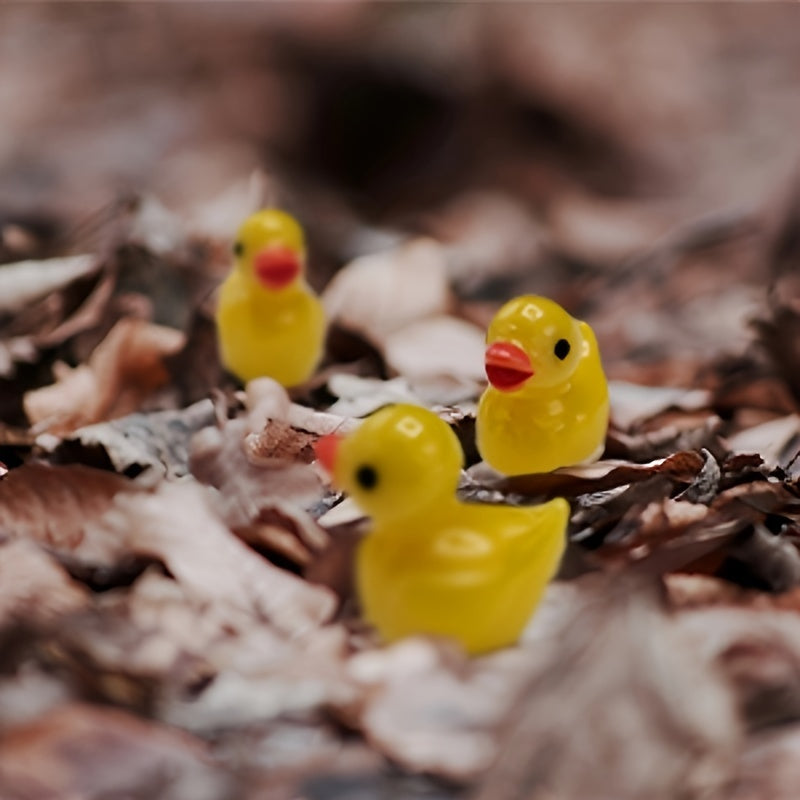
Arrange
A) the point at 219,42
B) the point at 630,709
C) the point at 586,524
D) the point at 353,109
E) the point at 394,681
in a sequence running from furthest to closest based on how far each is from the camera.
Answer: the point at 219,42
the point at 353,109
the point at 586,524
the point at 394,681
the point at 630,709

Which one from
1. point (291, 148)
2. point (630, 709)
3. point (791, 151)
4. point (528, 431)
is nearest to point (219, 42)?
point (291, 148)

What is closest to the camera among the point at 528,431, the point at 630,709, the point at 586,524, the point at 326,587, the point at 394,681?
the point at 630,709

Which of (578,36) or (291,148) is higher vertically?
(578,36)

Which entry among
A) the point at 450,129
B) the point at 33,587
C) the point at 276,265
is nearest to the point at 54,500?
the point at 33,587

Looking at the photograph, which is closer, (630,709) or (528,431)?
(630,709)

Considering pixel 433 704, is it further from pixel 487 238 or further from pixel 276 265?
pixel 487 238

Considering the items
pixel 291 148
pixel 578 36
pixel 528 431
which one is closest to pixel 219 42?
pixel 291 148

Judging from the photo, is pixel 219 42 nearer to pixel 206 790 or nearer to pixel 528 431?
pixel 528 431
